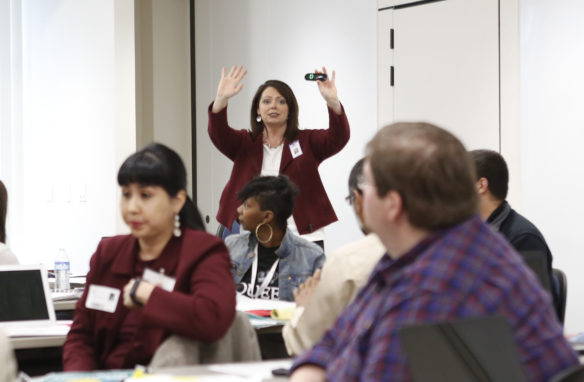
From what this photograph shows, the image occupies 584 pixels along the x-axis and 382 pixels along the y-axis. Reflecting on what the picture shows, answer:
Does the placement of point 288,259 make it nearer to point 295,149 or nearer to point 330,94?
point 295,149

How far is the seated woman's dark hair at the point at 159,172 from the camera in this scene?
2.19m

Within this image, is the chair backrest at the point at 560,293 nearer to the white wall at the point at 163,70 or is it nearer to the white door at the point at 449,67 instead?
the white door at the point at 449,67

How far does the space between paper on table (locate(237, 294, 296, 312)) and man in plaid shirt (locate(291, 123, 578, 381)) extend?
1.70 metres

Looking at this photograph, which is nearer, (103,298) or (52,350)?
(103,298)

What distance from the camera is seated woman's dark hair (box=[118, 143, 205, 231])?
2188 mm

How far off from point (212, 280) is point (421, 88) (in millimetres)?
3722

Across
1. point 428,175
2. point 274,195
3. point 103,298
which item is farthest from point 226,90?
point 428,175

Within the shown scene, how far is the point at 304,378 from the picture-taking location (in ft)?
4.86

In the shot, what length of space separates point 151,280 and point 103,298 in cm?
16

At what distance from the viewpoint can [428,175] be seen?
125 centimetres

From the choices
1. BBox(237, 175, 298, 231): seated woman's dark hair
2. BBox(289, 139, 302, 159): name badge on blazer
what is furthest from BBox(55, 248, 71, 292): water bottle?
BBox(289, 139, 302, 159): name badge on blazer

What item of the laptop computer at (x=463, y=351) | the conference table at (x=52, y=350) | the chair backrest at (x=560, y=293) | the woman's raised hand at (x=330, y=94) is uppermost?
the woman's raised hand at (x=330, y=94)

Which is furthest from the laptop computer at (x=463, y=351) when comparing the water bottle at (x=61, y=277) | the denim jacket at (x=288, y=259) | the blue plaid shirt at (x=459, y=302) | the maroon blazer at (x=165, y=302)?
the water bottle at (x=61, y=277)

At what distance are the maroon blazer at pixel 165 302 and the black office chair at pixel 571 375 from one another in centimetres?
105
